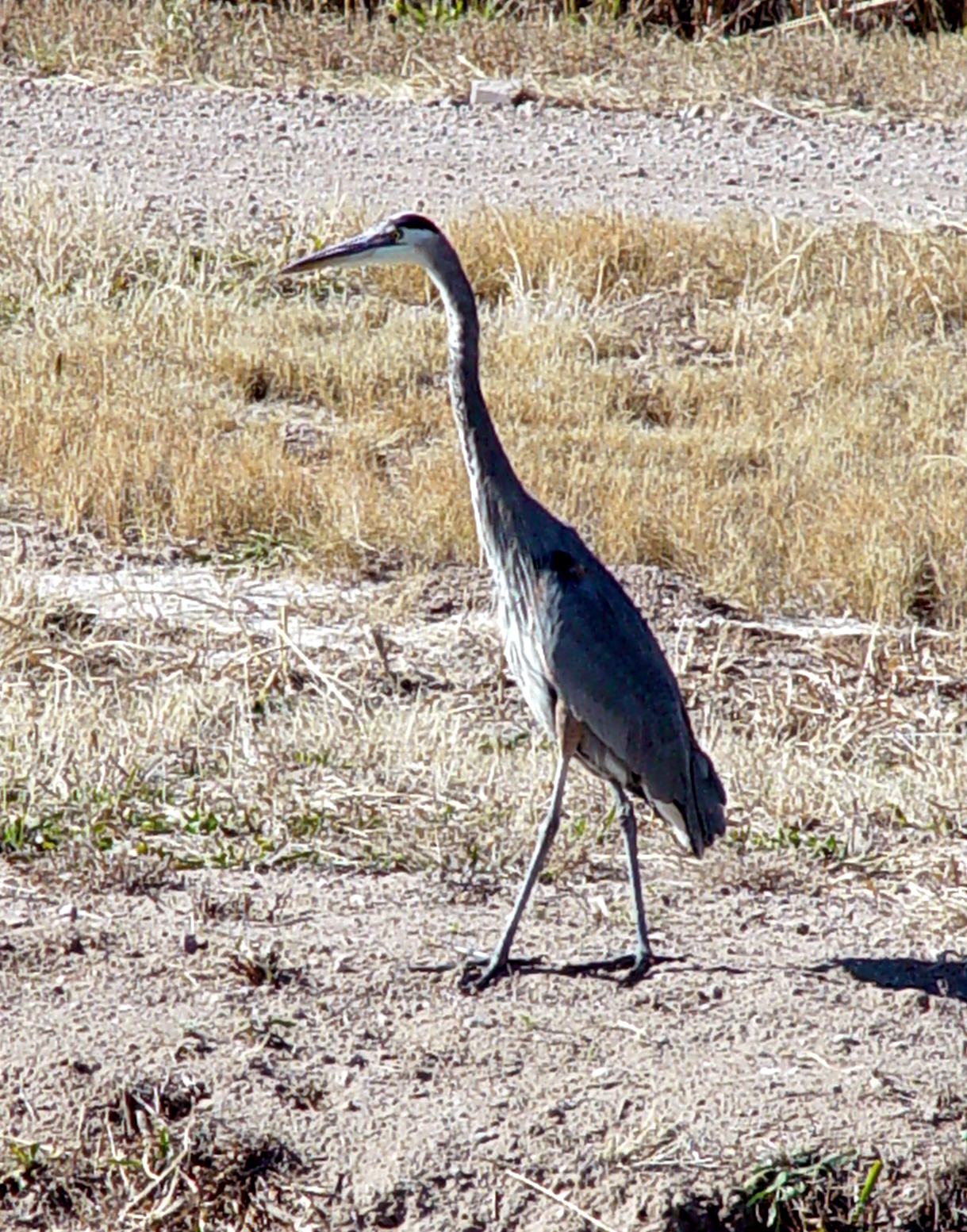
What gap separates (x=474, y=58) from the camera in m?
14.2

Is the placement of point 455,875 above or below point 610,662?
below

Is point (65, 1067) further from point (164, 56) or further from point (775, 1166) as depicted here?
point (164, 56)

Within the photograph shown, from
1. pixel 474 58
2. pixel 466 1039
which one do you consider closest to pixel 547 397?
pixel 466 1039

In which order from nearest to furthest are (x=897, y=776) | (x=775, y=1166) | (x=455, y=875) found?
(x=775, y=1166) < (x=455, y=875) < (x=897, y=776)

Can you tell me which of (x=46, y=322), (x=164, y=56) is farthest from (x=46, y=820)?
(x=164, y=56)

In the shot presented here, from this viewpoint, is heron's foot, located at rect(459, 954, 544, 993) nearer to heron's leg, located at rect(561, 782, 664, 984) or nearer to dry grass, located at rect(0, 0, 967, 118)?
heron's leg, located at rect(561, 782, 664, 984)

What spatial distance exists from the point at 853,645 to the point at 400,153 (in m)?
6.76

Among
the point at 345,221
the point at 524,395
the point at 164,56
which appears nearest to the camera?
the point at 524,395

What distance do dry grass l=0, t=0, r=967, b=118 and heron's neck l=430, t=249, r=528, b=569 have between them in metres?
9.23

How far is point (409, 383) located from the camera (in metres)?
9.16

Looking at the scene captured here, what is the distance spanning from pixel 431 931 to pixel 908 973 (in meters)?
1.17

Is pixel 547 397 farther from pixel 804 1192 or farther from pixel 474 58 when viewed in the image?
pixel 474 58

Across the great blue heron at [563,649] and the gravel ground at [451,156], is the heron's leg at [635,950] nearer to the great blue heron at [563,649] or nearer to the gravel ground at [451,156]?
the great blue heron at [563,649]

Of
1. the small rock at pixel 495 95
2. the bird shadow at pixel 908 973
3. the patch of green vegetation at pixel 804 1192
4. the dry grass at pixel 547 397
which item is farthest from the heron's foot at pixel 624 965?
the small rock at pixel 495 95
